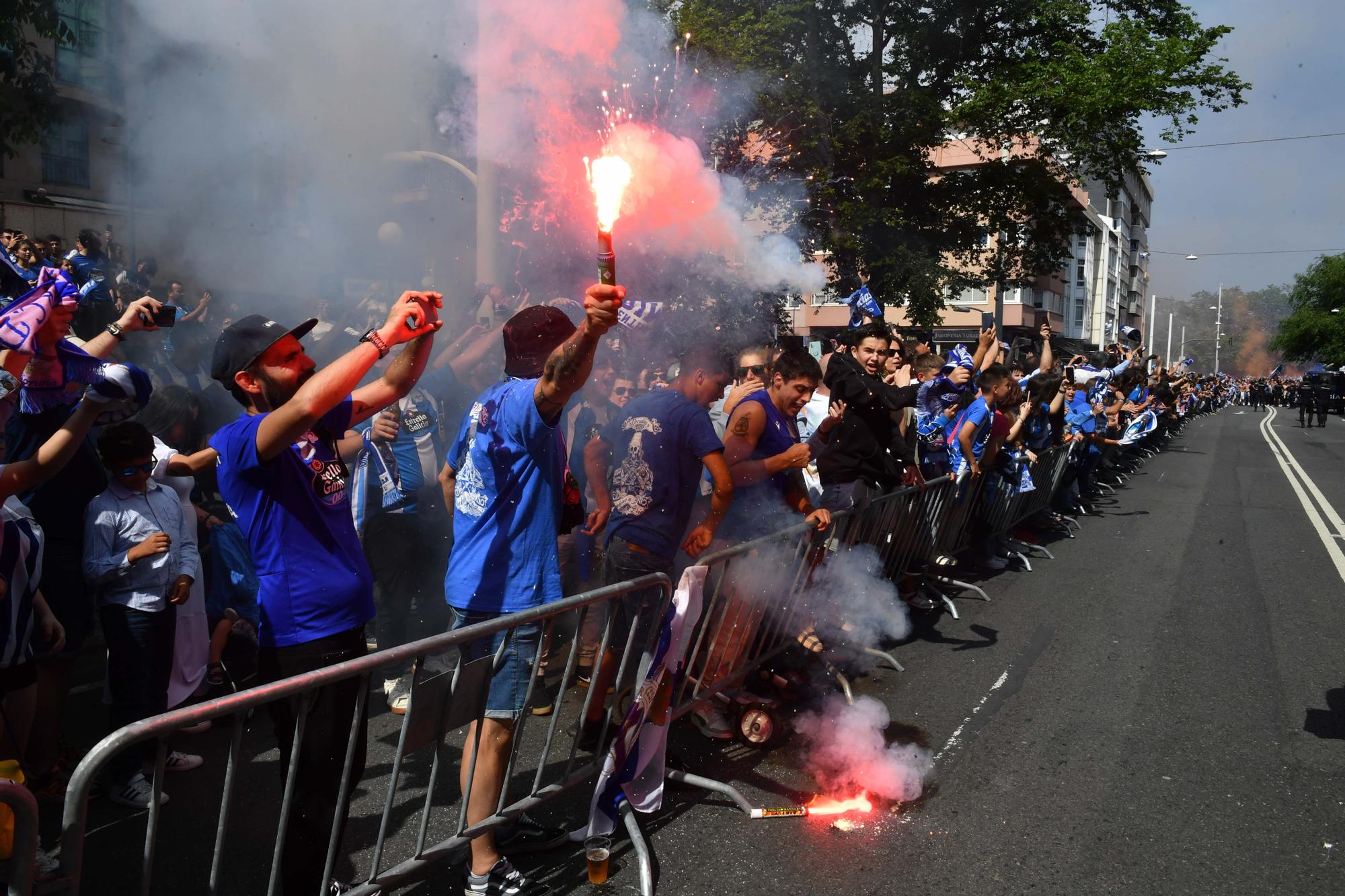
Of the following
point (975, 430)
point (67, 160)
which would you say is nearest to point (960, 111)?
point (975, 430)

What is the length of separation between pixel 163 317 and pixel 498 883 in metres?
2.09

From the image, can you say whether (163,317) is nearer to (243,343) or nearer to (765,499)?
(243,343)

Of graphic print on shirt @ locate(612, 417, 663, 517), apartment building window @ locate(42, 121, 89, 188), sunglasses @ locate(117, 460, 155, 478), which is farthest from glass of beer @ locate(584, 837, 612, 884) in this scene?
apartment building window @ locate(42, 121, 89, 188)

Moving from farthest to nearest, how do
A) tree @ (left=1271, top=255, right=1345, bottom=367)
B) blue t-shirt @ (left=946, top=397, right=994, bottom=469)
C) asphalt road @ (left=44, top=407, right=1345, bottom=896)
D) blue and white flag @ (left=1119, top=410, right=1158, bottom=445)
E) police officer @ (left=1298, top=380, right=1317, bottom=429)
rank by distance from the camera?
tree @ (left=1271, top=255, right=1345, bottom=367) < police officer @ (left=1298, top=380, right=1317, bottom=429) < blue and white flag @ (left=1119, top=410, right=1158, bottom=445) < blue t-shirt @ (left=946, top=397, right=994, bottom=469) < asphalt road @ (left=44, top=407, right=1345, bottom=896)

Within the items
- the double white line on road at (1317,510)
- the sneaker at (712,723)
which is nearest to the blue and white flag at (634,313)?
the sneaker at (712,723)

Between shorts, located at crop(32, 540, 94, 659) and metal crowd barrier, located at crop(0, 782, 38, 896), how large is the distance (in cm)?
194

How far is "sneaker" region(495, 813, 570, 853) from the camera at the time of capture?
125 inches

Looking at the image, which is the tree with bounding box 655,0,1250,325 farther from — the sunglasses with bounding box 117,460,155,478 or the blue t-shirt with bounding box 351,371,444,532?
the sunglasses with bounding box 117,460,155,478

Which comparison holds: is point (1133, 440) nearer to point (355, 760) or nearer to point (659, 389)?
point (659, 389)

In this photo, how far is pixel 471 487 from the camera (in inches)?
119

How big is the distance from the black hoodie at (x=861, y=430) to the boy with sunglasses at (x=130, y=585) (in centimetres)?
353

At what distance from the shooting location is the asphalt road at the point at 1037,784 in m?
3.09

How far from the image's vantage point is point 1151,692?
4.93m

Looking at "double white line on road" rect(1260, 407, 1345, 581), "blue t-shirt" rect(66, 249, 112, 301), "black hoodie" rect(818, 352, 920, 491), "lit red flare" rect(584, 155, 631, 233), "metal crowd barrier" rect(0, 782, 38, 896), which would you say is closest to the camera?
"metal crowd barrier" rect(0, 782, 38, 896)
